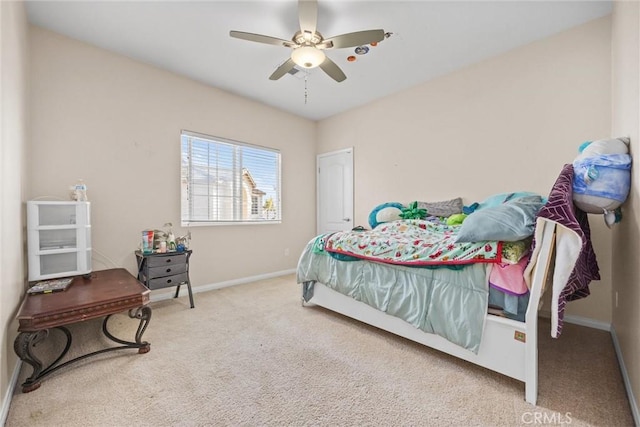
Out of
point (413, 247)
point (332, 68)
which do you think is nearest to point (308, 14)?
point (332, 68)

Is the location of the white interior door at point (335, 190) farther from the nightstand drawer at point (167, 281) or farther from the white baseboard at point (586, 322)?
the white baseboard at point (586, 322)

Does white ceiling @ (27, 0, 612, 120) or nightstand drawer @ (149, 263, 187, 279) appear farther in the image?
nightstand drawer @ (149, 263, 187, 279)

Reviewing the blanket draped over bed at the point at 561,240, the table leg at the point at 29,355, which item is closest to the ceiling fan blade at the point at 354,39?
the blanket draped over bed at the point at 561,240

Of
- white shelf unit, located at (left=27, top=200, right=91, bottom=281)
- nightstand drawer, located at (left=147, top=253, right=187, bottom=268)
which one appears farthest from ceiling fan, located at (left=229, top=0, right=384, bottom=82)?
nightstand drawer, located at (left=147, top=253, right=187, bottom=268)

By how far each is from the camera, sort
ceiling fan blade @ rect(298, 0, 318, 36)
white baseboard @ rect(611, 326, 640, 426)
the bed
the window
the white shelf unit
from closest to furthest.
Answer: white baseboard @ rect(611, 326, 640, 426)
the bed
ceiling fan blade @ rect(298, 0, 318, 36)
the white shelf unit
the window

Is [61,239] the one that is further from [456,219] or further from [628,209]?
[628,209]

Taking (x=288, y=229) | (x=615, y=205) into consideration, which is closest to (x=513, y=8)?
(x=615, y=205)

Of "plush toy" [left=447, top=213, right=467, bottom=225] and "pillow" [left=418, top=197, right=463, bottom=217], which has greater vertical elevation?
"pillow" [left=418, top=197, right=463, bottom=217]

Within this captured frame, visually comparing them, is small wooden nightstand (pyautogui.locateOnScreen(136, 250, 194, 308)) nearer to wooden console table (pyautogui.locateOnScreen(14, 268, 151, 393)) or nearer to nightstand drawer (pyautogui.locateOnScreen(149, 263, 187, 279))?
nightstand drawer (pyautogui.locateOnScreen(149, 263, 187, 279))

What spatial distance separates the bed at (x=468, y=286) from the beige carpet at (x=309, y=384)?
0.55ft

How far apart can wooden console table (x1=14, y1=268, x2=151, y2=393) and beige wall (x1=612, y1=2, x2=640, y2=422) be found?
115 inches

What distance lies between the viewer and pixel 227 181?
3.83m

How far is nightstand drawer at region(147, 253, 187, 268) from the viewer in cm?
267

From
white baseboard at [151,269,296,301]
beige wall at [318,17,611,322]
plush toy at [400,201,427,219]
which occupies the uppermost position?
beige wall at [318,17,611,322]
